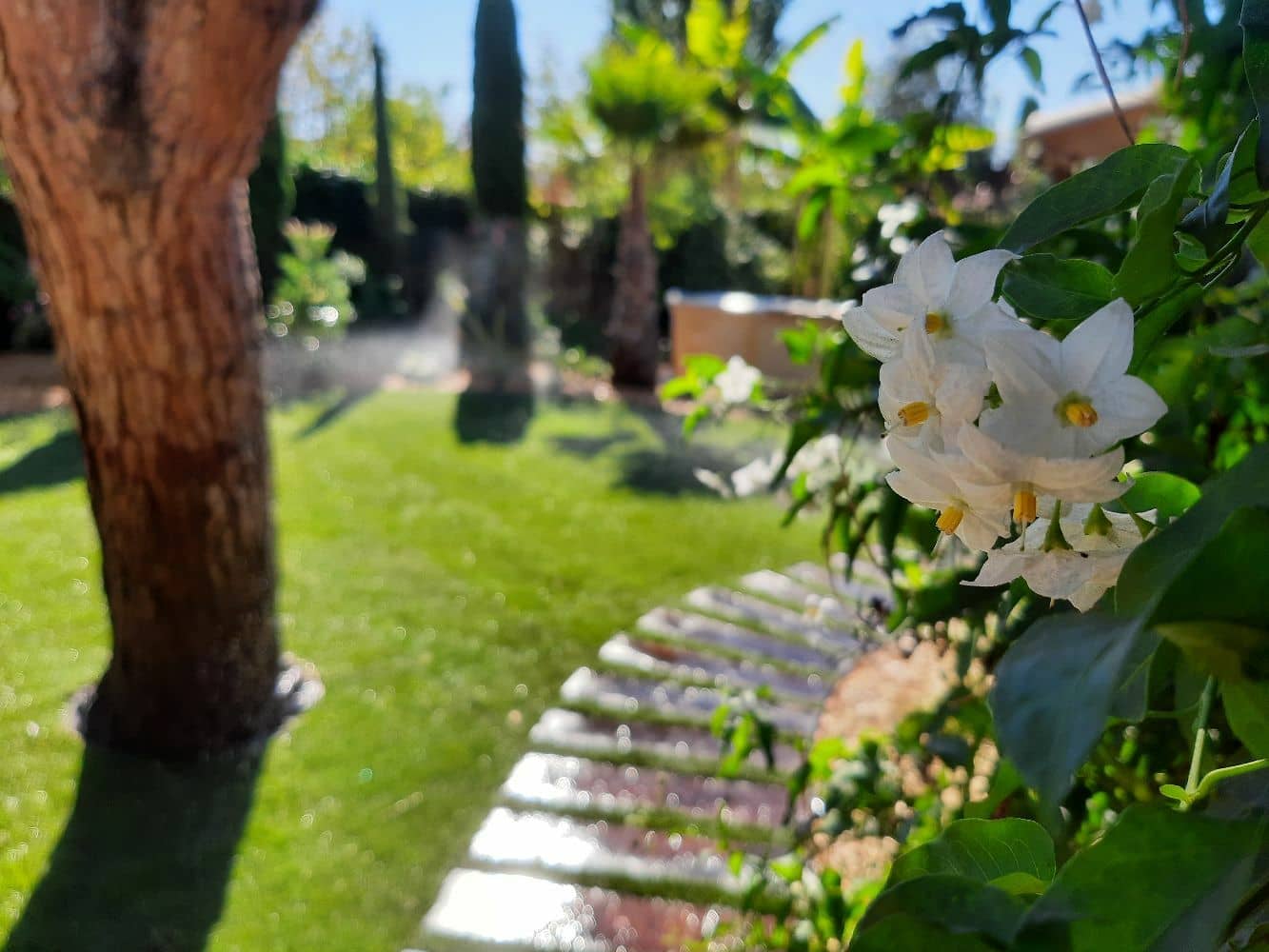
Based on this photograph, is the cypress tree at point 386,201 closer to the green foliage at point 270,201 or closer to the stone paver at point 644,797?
the green foliage at point 270,201

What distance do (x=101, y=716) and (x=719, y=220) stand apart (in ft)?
30.6

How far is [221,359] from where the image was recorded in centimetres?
193

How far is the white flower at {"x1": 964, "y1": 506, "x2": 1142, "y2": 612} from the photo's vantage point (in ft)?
1.11

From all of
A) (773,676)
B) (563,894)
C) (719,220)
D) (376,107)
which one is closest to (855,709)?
(773,676)

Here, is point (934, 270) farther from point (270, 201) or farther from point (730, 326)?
point (270, 201)

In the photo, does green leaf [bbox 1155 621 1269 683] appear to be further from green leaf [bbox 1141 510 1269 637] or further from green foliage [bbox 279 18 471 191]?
green foliage [bbox 279 18 471 191]

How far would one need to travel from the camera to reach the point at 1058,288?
37 cm

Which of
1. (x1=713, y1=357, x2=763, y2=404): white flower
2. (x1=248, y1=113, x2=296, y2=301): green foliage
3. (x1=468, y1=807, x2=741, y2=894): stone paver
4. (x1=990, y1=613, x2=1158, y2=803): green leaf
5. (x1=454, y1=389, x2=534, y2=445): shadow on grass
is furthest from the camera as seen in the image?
(x1=248, y1=113, x2=296, y2=301): green foliage

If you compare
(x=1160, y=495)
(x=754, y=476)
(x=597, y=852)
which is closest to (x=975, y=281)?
(x=1160, y=495)

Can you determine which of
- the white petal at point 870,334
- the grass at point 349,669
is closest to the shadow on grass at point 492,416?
the grass at point 349,669

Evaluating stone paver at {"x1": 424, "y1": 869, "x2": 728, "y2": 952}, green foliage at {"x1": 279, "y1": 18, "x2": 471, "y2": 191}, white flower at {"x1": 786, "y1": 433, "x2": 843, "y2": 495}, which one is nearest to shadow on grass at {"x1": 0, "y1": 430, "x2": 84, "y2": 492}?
stone paver at {"x1": 424, "y1": 869, "x2": 728, "y2": 952}

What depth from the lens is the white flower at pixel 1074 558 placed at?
1.11 ft

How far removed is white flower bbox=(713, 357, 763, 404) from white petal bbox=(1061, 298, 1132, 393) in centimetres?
103

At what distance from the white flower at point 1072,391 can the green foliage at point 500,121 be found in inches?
334
